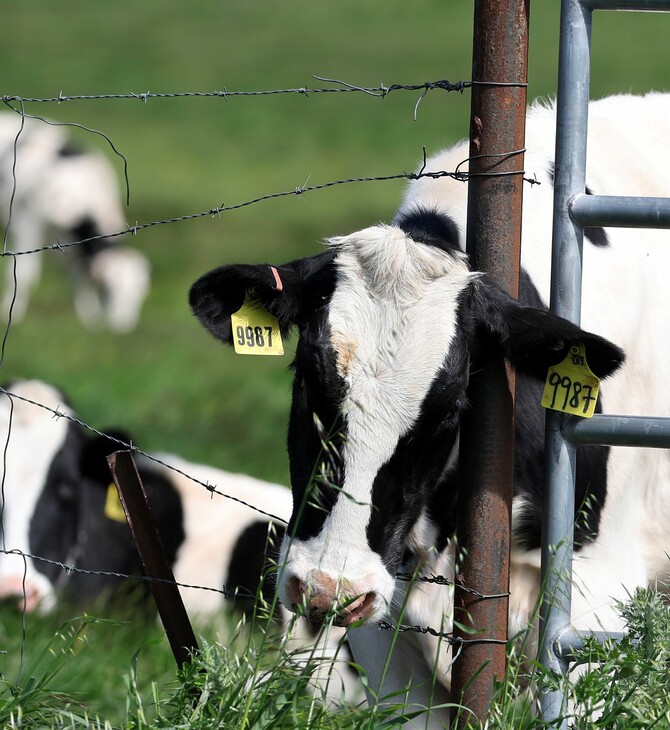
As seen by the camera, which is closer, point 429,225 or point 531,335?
point 531,335

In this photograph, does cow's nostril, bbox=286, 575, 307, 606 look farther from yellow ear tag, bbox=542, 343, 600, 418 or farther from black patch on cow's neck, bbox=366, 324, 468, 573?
yellow ear tag, bbox=542, 343, 600, 418

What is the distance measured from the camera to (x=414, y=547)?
3.16 metres

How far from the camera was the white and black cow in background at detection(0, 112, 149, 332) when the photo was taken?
63.5 feet

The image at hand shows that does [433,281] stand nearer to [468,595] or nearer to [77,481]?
[468,595]

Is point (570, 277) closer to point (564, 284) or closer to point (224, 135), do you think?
point (564, 284)

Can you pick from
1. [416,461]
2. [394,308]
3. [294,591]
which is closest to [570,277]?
[394,308]

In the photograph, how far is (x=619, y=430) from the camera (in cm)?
264

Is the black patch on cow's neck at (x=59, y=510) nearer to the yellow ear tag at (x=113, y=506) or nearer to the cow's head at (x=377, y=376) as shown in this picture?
the yellow ear tag at (x=113, y=506)

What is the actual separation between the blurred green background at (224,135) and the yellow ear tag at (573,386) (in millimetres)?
2649

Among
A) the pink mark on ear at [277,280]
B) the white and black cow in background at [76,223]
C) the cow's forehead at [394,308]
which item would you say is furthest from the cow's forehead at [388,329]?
the white and black cow in background at [76,223]

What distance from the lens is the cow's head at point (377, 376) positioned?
2750 millimetres

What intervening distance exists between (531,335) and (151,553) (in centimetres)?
109

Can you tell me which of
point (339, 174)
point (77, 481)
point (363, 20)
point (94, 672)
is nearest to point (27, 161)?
point (339, 174)

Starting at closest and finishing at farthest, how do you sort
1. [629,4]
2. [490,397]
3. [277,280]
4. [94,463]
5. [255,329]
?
[629,4]
[490,397]
[277,280]
[255,329]
[94,463]
